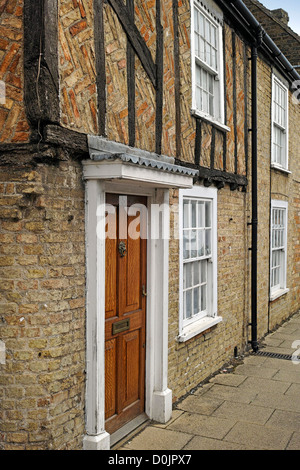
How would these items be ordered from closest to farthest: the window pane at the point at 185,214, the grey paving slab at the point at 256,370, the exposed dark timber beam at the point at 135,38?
the exposed dark timber beam at the point at 135,38 < the window pane at the point at 185,214 < the grey paving slab at the point at 256,370

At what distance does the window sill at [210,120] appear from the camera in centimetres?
644

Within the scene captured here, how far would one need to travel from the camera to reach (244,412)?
5938mm

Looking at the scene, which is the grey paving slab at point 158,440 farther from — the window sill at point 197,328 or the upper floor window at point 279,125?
the upper floor window at point 279,125

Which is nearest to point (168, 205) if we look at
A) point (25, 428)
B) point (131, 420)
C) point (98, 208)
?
point (98, 208)

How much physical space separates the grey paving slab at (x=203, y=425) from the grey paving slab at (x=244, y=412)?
16 centimetres

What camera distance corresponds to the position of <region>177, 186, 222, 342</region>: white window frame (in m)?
6.23

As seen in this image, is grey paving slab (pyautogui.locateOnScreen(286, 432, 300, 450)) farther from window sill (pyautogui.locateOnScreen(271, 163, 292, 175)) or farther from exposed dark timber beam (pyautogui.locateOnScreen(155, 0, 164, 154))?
window sill (pyautogui.locateOnScreen(271, 163, 292, 175))

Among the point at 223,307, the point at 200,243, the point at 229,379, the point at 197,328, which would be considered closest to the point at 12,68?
the point at 200,243

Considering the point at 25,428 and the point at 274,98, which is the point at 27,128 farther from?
the point at 274,98

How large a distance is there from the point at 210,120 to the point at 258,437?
13.7ft

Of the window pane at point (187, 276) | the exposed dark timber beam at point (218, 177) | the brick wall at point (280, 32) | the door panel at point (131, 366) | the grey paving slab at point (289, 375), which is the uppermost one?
the brick wall at point (280, 32)

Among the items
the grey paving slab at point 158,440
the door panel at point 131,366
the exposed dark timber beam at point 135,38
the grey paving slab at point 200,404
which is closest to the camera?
the exposed dark timber beam at point 135,38

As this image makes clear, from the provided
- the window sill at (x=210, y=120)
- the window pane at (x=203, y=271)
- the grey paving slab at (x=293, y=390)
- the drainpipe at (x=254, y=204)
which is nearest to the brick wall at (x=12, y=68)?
the window sill at (x=210, y=120)

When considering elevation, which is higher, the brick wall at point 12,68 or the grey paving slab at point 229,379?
the brick wall at point 12,68
